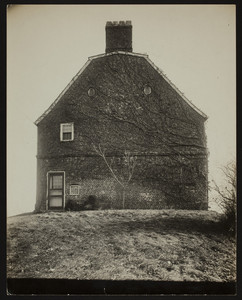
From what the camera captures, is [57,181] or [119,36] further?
[57,181]

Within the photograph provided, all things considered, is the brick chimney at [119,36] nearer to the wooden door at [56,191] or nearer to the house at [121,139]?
the house at [121,139]

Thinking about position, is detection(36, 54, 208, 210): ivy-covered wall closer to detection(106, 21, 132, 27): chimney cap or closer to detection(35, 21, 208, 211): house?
detection(35, 21, 208, 211): house

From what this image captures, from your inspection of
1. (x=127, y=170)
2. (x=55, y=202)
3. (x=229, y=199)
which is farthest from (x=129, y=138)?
(x=229, y=199)

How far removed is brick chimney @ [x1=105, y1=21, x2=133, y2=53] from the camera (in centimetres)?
801

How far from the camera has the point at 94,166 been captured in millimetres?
8570

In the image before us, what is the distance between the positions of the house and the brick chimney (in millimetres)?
21

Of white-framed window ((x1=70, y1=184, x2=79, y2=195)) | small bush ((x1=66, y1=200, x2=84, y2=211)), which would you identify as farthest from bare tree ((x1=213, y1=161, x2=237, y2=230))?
white-framed window ((x1=70, y1=184, x2=79, y2=195))

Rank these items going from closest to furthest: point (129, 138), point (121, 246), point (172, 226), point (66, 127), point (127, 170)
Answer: point (121, 246)
point (172, 226)
point (127, 170)
point (129, 138)
point (66, 127)

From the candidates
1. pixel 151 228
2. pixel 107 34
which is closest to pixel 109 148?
pixel 151 228

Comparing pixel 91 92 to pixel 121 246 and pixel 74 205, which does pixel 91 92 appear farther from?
pixel 121 246

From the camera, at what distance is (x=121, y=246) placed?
7.70m

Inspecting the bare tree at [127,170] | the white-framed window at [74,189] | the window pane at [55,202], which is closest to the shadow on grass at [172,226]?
the bare tree at [127,170]

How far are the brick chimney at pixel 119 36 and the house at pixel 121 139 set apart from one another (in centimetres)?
2

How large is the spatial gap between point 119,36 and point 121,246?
13.6 ft
